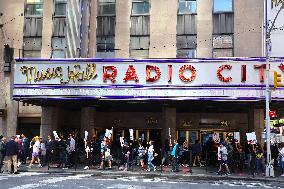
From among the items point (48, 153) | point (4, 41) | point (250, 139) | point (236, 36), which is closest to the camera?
point (250, 139)

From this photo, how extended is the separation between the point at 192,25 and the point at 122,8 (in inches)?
217

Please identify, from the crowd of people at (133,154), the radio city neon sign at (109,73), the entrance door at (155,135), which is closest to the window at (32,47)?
the radio city neon sign at (109,73)

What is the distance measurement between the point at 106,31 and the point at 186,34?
6108 mm

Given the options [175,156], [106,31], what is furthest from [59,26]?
[175,156]

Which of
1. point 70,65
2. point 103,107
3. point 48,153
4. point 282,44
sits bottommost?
point 48,153

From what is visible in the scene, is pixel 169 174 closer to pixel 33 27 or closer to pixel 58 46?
pixel 58 46

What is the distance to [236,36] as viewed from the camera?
103 feet

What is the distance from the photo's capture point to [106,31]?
33.0 m

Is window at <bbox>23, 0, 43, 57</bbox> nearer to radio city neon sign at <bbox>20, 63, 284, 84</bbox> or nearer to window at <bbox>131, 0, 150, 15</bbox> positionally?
radio city neon sign at <bbox>20, 63, 284, 84</bbox>

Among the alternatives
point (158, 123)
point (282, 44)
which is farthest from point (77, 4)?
point (282, 44)

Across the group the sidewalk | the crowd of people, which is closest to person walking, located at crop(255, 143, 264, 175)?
the crowd of people

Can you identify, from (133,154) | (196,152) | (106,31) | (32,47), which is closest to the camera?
(133,154)

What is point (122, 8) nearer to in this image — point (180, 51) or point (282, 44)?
point (180, 51)

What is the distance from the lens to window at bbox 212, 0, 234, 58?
103 feet
